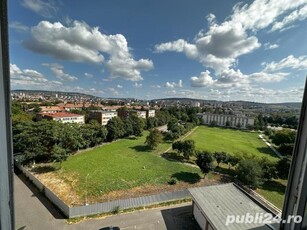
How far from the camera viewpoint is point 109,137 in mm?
21141

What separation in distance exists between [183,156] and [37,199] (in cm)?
1101

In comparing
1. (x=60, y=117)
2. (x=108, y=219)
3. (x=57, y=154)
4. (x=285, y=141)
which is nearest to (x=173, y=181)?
(x=108, y=219)

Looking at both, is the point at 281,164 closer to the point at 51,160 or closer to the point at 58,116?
the point at 51,160

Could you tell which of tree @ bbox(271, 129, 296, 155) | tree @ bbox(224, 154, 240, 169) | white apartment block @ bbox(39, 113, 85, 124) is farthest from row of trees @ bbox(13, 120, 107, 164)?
tree @ bbox(271, 129, 296, 155)

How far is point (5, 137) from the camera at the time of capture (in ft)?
2.37

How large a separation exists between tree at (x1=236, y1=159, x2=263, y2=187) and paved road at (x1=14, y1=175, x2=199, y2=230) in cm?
413

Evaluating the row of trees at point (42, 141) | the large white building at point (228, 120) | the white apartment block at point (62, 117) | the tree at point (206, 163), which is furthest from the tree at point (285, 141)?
the white apartment block at point (62, 117)

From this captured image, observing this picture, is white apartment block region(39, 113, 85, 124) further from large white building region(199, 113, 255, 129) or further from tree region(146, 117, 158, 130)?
large white building region(199, 113, 255, 129)

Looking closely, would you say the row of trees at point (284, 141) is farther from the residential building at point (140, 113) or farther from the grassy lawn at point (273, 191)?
the residential building at point (140, 113)

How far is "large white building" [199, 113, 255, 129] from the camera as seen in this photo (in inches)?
1469

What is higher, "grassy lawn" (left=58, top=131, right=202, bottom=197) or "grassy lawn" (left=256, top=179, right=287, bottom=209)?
→ "grassy lawn" (left=256, top=179, right=287, bottom=209)

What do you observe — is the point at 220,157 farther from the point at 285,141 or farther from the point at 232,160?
the point at 285,141

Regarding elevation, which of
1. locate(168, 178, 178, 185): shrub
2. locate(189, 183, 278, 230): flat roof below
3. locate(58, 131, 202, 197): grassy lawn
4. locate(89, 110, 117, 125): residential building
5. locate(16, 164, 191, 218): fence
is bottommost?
locate(58, 131, 202, 197): grassy lawn

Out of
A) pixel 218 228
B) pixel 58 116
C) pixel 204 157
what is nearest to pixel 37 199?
pixel 218 228
